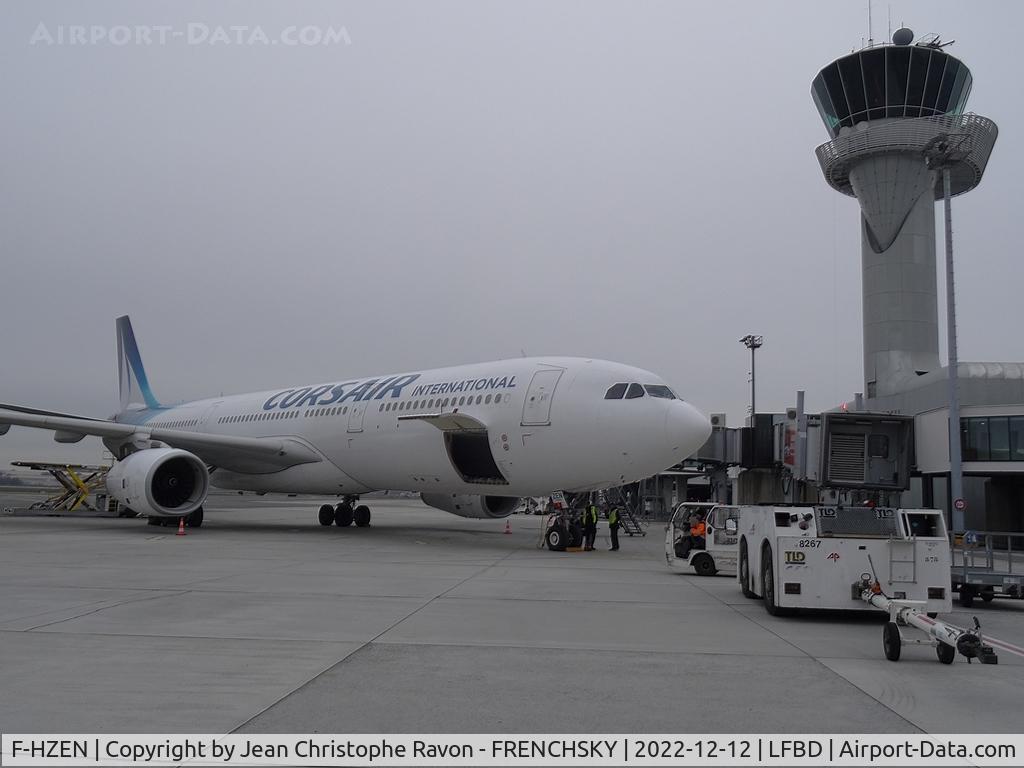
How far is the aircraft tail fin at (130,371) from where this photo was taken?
119ft

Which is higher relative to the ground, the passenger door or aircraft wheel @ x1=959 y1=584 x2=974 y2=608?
the passenger door

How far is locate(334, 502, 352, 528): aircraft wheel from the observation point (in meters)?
25.7

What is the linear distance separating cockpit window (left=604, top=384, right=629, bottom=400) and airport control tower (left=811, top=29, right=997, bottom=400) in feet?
127

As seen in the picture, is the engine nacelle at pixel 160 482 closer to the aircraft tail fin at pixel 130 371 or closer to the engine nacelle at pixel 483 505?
the engine nacelle at pixel 483 505

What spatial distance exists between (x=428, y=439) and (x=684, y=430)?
6.07m

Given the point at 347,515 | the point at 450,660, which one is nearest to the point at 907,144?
the point at 347,515

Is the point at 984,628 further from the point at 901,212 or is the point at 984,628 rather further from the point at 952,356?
the point at 901,212

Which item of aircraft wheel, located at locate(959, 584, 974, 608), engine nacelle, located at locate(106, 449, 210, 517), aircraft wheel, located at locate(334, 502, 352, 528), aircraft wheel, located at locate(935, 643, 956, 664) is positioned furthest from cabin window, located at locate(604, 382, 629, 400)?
aircraft wheel, located at locate(334, 502, 352, 528)

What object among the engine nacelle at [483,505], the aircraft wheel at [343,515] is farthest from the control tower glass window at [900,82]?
the aircraft wheel at [343,515]

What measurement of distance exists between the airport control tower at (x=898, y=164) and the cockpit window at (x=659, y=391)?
3799cm

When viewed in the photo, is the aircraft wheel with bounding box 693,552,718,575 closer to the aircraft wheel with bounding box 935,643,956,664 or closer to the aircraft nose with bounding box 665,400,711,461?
the aircraft nose with bounding box 665,400,711,461

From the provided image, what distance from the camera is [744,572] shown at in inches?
443

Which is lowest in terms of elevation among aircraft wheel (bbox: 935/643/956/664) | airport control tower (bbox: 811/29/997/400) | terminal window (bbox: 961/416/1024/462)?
aircraft wheel (bbox: 935/643/956/664)

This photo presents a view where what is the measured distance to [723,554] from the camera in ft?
49.5
